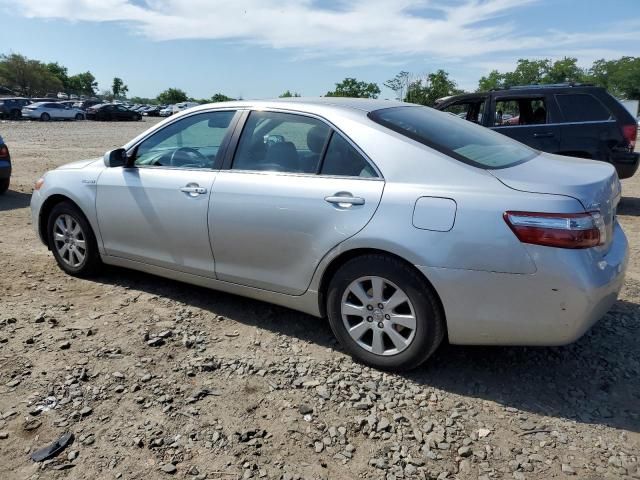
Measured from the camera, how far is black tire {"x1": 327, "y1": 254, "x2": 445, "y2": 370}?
9.98 feet

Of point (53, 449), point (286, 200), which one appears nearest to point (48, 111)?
point (286, 200)

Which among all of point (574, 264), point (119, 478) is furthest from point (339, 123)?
point (119, 478)

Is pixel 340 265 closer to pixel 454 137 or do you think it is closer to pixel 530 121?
pixel 454 137

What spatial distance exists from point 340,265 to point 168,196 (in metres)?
1.49

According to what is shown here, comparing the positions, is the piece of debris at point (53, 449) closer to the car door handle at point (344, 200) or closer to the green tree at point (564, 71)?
the car door handle at point (344, 200)

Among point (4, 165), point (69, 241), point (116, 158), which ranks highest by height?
point (116, 158)

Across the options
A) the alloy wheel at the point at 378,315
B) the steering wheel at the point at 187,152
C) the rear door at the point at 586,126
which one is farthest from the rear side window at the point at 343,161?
the rear door at the point at 586,126

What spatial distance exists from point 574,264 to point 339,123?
63.0 inches

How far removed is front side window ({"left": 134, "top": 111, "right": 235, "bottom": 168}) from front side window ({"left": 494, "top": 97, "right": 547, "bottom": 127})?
587 cm

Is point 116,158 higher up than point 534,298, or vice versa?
point 116,158

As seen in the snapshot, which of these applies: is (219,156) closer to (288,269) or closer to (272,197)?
(272,197)

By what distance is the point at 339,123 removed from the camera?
344 centimetres

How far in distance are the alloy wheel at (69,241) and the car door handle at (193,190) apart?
134 centimetres

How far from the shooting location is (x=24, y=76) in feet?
260
